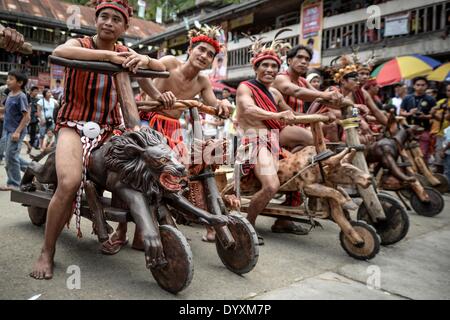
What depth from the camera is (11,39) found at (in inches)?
96.9

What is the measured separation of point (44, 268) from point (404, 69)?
8674 mm

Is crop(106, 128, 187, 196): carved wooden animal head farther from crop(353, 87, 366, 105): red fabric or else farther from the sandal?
crop(353, 87, 366, 105): red fabric

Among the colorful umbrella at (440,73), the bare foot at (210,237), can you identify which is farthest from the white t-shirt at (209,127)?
the bare foot at (210,237)

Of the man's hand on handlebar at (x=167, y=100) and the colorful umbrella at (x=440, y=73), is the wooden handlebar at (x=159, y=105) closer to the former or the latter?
the man's hand on handlebar at (x=167, y=100)

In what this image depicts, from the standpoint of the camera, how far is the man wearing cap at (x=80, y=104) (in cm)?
270

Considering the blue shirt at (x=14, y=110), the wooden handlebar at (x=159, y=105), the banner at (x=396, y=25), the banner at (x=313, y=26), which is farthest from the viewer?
the banner at (x=313, y=26)

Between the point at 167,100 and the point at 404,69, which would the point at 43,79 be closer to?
the point at 404,69

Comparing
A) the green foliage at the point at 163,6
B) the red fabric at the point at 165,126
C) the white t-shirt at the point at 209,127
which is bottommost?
the red fabric at the point at 165,126

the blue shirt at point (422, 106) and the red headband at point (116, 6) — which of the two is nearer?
the red headband at point (116, 6)

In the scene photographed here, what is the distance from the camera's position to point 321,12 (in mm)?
14008

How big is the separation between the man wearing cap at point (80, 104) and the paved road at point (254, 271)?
0.96 ft
